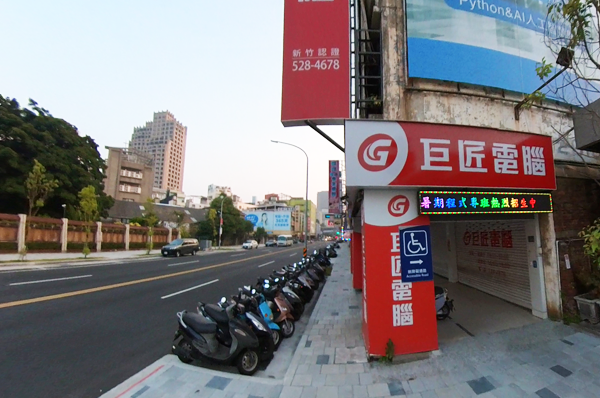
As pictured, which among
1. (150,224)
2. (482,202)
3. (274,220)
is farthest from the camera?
(274,220)

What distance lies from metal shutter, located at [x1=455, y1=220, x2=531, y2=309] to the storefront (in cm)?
185

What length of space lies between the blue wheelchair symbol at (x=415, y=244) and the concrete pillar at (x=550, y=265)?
323cm

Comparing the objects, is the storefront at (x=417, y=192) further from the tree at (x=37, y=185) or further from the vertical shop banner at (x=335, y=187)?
the tree at (x=37, y=185)

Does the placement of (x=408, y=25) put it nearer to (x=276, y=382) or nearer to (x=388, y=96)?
(x=388, y=96)

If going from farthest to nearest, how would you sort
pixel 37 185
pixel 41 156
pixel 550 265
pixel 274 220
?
pixel 274 220, pixel 41 156, pixel 37 185, pixel 550 265

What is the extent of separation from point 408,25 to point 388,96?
5.84ft

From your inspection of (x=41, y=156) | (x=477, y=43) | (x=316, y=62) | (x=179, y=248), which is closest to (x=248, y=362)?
(x=316, y=62)

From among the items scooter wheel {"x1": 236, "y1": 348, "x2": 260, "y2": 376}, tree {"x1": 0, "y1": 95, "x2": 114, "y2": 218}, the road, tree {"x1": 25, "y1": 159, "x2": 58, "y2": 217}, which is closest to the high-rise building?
tree {"x1": 0, "y1": 95, "x2": 114, "y2": 218}

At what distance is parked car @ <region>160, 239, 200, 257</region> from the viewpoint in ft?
85.0

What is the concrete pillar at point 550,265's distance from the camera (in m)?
5.68

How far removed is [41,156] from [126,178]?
119 ft

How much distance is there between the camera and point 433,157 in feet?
15.8

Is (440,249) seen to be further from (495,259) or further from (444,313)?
(444,313)

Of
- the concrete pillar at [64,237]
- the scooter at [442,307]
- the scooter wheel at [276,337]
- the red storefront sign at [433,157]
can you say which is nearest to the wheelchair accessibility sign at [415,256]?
the red storefront sign at [433,157]
